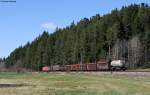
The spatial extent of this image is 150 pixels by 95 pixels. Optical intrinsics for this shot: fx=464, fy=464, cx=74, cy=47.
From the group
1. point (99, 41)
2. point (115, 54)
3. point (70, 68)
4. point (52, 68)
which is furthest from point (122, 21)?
point (70, 68)

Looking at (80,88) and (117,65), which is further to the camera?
(117,65)

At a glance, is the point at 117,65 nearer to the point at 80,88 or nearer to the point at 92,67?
the point at 92,67

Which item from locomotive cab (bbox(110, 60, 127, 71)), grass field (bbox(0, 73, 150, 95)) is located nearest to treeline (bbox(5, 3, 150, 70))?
locomotive cab (bbox(110, 60, 127, 71))

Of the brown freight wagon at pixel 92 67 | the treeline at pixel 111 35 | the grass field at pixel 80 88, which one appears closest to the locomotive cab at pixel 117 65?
the brown freight wagon at pixel 92 67

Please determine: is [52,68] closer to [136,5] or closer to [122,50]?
[122,50]

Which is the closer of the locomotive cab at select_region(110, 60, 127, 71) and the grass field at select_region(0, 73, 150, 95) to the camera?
the grass field at select_region(0, 73, 150, 95)

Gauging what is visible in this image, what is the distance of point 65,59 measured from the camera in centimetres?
19212

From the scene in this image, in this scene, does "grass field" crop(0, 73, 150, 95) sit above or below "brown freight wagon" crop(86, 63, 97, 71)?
below

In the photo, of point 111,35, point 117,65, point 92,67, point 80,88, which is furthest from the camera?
point 111,35

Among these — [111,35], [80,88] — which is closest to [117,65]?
[80,88]

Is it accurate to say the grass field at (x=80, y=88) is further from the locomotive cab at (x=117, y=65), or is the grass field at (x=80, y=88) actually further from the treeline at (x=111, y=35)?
the treeline at (x=111, y=35)

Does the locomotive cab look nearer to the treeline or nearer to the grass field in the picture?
the treeline

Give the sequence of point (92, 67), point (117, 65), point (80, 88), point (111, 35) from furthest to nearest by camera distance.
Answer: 1. point (111, 35)
2. point (92, 67)
3. point (117, 65)
4. point (80, 88)

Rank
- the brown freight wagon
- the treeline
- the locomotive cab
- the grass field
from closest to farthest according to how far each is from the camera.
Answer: the grass field, the locomotive cab, the brown freight wagon, the treeline
